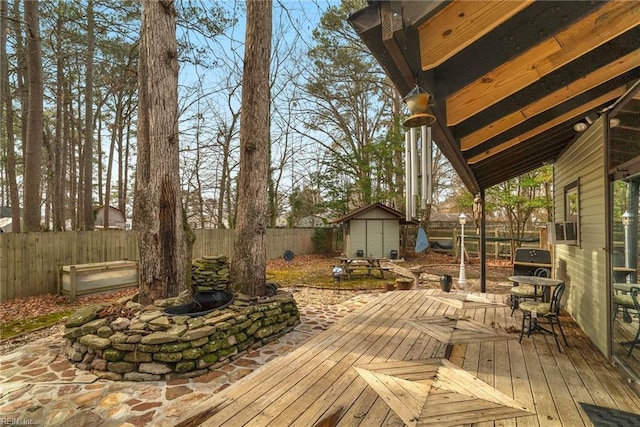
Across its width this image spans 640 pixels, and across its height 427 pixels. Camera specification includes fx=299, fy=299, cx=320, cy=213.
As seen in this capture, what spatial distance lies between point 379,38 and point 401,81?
0.44 metres

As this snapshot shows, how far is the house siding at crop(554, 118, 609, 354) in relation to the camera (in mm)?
3223

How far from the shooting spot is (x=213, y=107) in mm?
13070

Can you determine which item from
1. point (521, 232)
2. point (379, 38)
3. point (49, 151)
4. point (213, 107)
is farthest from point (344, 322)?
point (49, 151)

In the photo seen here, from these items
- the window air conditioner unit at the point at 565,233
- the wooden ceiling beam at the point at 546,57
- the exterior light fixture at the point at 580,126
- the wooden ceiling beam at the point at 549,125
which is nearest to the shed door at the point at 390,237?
the window air conditioner unit at the point at 565,233

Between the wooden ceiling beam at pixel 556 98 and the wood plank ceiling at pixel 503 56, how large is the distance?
0.01m

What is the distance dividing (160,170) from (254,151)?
134 centimetres

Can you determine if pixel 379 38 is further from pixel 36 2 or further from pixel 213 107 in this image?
pixel 213 107

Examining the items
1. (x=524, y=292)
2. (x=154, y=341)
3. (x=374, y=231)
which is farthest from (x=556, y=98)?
(x=374, y=231)

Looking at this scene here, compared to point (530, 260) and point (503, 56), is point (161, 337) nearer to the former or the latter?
point (503, 56)

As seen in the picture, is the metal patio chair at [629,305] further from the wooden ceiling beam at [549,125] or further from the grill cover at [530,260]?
the grill cover at [530,260]

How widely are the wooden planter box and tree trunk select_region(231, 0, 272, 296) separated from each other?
11.8ft

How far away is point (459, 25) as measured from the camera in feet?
5.08

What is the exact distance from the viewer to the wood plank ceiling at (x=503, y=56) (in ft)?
4.80

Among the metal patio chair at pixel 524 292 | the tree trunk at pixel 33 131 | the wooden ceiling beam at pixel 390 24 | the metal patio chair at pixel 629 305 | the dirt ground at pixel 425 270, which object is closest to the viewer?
the wooden ceiling beam at pixel 390 24
